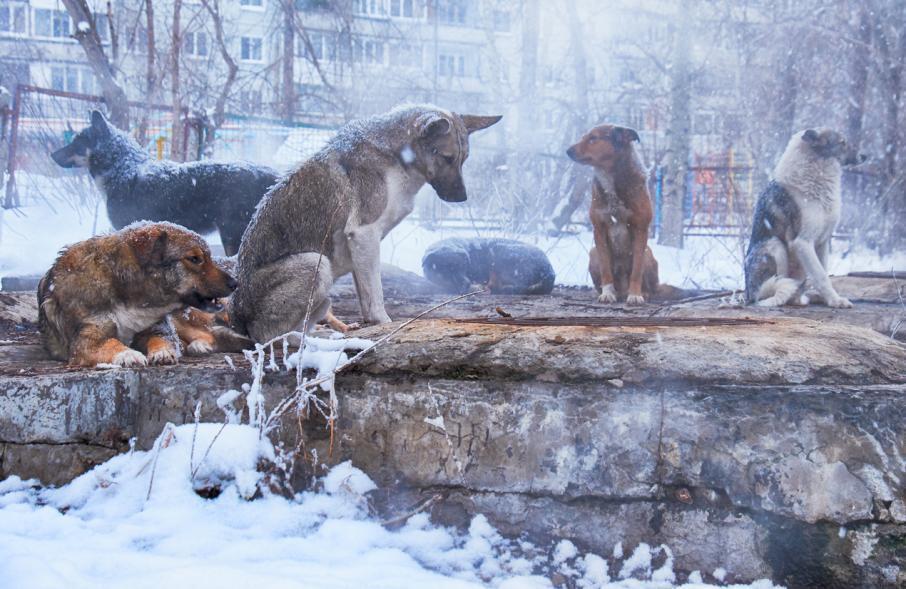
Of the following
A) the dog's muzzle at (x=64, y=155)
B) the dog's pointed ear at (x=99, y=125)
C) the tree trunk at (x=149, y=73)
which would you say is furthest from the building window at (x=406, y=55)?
the dog's muzzle at (x=64, y=155)

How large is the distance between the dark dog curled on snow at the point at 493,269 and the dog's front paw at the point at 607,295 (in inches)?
41.9

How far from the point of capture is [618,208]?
6441 millimetres

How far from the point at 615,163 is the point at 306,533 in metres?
4.90

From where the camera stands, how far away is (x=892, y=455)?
224cm

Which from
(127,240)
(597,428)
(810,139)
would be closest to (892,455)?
(597,428)

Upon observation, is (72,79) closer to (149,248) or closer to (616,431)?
(149,248)

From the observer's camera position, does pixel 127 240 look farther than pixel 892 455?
Yes

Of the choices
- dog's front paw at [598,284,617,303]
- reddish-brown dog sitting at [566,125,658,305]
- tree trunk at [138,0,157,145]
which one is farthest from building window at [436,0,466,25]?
dog's front paw at [598,284,617,303]

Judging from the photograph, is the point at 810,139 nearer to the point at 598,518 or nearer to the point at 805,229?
the point at 805,229

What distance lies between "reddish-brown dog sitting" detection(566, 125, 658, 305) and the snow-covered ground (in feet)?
10.5

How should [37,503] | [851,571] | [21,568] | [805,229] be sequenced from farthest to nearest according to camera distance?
[805,229], [37,503], [851,571], [21,568]

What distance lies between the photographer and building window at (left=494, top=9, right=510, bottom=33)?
19.2m

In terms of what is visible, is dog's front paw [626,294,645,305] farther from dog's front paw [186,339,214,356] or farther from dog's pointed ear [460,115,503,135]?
dog's front paw [186,339,214,356]

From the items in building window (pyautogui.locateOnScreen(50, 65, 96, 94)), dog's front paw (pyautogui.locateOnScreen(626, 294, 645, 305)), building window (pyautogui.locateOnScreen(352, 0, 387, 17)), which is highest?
building window (pyautogui.locateOnScreen(352, 0, 387, 17))
